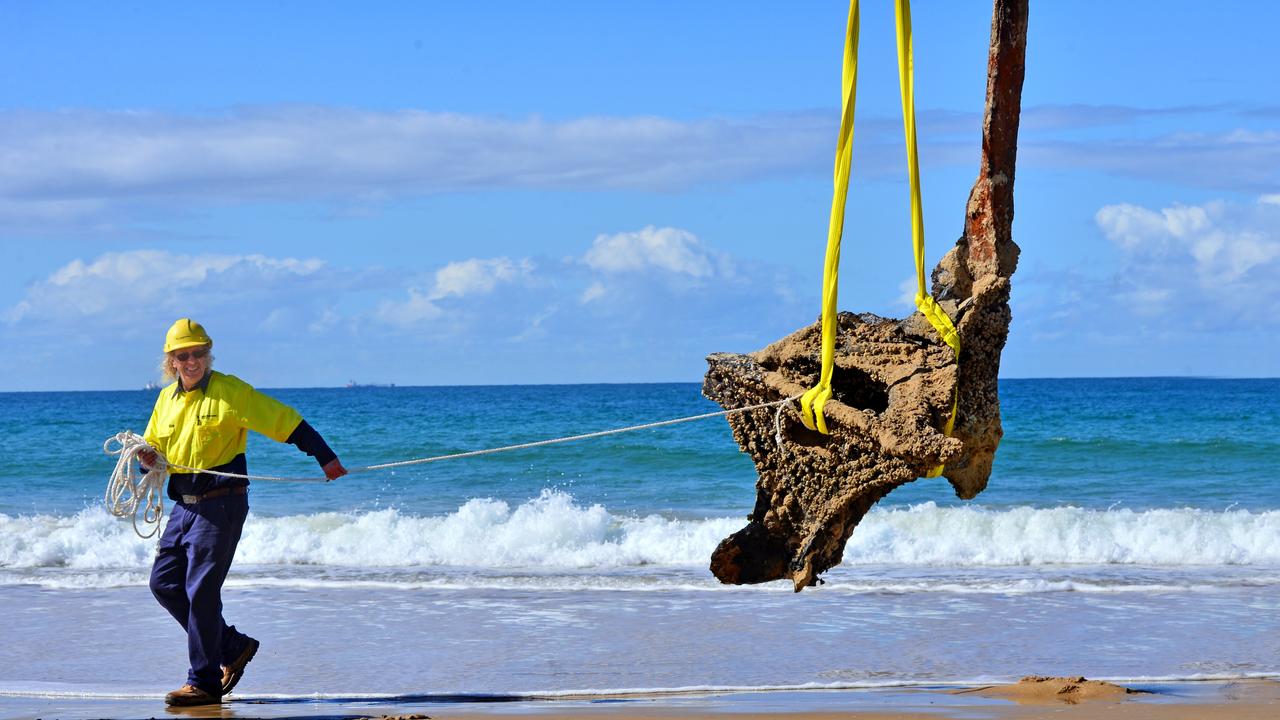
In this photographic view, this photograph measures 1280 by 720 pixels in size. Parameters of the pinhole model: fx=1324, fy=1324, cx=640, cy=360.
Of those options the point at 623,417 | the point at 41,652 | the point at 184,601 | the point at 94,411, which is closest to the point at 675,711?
the point at 184,601

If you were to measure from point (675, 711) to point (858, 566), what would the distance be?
612 cm

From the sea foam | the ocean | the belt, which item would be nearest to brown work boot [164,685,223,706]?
the ocean

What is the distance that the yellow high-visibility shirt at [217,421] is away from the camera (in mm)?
6020

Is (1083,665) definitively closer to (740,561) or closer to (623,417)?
(740,561)

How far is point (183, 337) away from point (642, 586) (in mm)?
5572

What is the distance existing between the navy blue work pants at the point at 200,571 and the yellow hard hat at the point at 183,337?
2.34 feet

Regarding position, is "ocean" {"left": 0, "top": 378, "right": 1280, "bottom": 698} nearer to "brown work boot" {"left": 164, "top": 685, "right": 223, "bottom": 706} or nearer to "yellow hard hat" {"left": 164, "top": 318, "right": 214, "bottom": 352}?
"brown work boot" {"left": 164, "top": 685, "right": 223, "bottom": 706}

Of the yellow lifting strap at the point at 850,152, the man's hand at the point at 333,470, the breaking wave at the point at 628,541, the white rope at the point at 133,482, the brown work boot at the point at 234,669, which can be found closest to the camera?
the yellow lifting strap at the point at 850,152

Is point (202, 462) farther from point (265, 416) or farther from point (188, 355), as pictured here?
point (188, 355)

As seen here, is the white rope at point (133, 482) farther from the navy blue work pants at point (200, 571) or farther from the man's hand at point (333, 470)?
the man's hand at point (333, 470)

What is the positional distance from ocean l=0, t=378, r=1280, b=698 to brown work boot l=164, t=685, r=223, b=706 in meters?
0.69

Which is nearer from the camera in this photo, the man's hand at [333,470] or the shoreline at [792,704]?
the man's hand at [333,470]

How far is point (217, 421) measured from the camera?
6.02 meters

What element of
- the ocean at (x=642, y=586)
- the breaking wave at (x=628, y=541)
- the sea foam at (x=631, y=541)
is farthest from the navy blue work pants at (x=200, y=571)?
the sea foam at (x=631, y=541)
